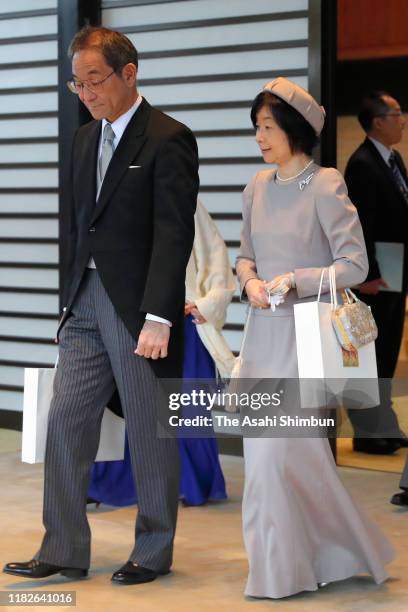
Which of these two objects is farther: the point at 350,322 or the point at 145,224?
the point at 145,224

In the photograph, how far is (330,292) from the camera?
391 centimetres

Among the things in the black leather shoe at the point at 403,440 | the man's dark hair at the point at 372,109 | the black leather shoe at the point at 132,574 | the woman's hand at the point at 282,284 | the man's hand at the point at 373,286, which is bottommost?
the black leather shoe at the point at 132,574

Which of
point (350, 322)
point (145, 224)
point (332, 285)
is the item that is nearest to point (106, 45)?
point (145, 224)

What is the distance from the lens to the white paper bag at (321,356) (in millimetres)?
3756

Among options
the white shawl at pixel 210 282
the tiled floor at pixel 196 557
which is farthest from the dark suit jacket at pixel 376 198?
the white shawl at pixel 210 282

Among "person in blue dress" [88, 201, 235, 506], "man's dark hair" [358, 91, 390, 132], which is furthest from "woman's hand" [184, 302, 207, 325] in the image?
"man's dark hair" [358, 91, 390, 132]

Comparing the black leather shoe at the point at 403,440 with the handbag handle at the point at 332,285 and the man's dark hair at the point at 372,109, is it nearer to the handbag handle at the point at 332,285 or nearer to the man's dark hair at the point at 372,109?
the man's dark hair at the point at 372,109

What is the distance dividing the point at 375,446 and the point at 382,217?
1279 mm

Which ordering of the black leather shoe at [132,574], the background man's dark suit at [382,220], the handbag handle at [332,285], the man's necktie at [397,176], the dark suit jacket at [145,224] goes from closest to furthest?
the handbag handle at [332,285] → the dark suit jacket at [145,224] → the black leather shoe at [132,574] → the background man's dark suit at [382,220] → the man's necktie at [397,176]

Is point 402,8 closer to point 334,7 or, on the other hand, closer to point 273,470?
point 334,7

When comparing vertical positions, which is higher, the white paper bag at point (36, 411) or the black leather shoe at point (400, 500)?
the white paper bag at point (36, 411)

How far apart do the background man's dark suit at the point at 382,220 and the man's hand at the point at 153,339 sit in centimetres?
306

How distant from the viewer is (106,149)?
13.6ft

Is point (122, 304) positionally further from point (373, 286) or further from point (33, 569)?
point (373, 286)
